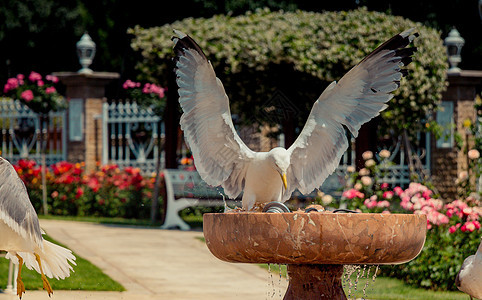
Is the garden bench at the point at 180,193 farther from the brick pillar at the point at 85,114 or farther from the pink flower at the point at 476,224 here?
the pink flower at the point at 476,224

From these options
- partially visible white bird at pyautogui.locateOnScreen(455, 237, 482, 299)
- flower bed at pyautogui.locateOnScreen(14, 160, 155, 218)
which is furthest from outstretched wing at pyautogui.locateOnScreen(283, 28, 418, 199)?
flower bed at pyautogui.locateOnScreen(14, 160, 155, 218)

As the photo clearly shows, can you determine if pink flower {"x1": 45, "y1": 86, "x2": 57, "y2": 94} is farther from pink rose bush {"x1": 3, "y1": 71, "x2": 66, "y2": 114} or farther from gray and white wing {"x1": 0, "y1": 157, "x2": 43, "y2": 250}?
gray and white wing {"x1": 0, "y1": 157, "x2": 43, "y2": 250}

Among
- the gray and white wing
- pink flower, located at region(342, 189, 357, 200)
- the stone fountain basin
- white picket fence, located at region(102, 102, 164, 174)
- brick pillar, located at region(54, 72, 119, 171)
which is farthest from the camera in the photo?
white picket fence, located at region(102, 102, 164, 174)

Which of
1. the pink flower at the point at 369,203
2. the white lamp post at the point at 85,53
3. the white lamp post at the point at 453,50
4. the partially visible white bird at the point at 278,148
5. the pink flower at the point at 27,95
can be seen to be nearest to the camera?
the partially visible white bird at the point at 278,148

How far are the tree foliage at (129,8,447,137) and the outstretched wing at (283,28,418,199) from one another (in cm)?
472

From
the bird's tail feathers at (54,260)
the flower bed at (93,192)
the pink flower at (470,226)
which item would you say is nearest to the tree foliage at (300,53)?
the flower bed at (93,192)

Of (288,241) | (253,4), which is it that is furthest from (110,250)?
(253,4)

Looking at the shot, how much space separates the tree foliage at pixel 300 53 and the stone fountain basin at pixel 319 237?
634cm

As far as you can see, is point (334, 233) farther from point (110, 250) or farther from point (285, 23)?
point (285, 23)

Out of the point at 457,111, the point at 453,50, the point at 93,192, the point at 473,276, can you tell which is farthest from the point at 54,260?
the point at 453,50

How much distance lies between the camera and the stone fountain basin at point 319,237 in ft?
13.3

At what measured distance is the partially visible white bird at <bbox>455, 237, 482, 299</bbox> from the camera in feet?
15.0

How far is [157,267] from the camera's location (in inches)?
313

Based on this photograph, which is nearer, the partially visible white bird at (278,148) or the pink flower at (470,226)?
the partially visible white bird at (278,148)
